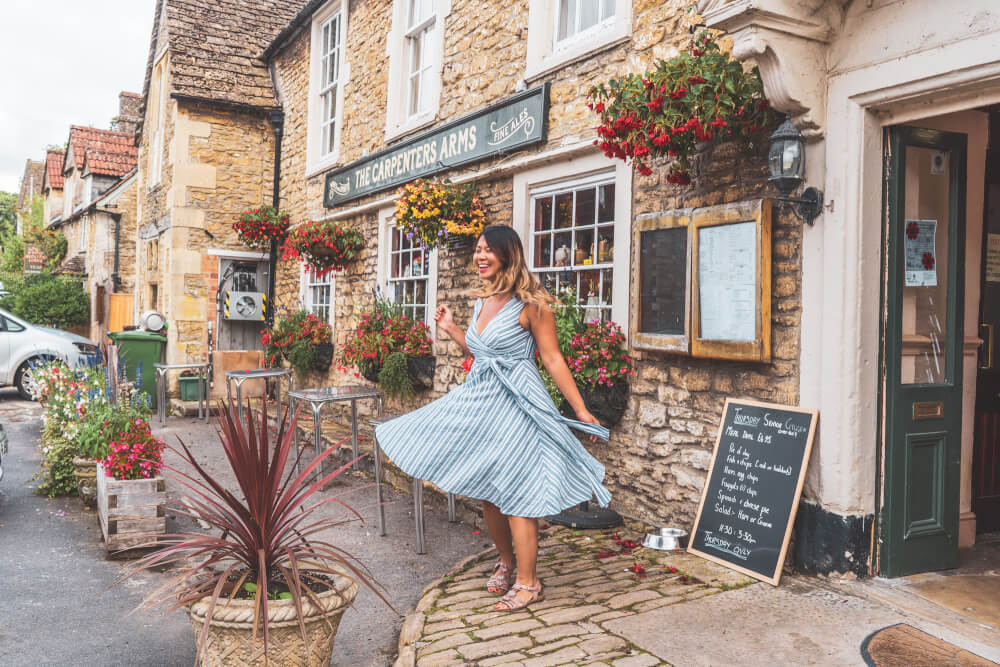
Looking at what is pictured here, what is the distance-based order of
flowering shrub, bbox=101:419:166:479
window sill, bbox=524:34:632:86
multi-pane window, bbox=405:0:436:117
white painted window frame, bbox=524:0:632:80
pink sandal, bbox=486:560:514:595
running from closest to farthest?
1. pink sandal, bbox=486:560:514:595
2. flowering shrub, bbox=101:419:166:479
3. window sill, bbox=524:34:632:86
4. white painted window frame, bbox=524:0:632:80
5. multi-pane window, bbox=405:0:436:117

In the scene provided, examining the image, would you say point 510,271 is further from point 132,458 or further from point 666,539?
point 132,458

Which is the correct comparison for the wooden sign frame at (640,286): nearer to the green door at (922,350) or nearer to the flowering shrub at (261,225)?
the green door at (922,350)

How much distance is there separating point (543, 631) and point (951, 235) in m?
3.06

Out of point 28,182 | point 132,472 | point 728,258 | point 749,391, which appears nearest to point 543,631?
point 749,391

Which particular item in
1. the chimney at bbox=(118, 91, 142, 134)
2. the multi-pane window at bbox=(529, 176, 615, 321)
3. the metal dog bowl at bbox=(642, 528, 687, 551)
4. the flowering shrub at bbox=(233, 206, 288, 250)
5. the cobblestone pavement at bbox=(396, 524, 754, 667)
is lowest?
the cobblestone pavement at bbox=(396, 524, 754, 667)

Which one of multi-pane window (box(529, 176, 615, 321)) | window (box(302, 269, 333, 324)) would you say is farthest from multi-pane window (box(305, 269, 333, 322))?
multi-pane window (box(529, 176, 615, 321))

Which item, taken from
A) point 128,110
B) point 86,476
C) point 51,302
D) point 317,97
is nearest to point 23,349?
point 317,97

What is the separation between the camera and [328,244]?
985 cm

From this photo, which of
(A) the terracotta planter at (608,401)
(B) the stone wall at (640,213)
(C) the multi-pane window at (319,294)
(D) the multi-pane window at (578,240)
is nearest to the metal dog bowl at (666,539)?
(B) the stone wall at (640,213)

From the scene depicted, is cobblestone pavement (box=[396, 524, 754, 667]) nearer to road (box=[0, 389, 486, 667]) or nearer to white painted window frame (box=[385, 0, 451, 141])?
road (box=[0, 389, 486, 667])

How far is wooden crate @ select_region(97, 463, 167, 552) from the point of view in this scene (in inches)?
207

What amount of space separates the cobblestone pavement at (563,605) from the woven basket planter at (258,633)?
503 mm

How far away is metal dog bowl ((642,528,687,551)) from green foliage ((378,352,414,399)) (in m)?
3.87

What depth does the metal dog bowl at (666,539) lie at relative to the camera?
15.6ft
